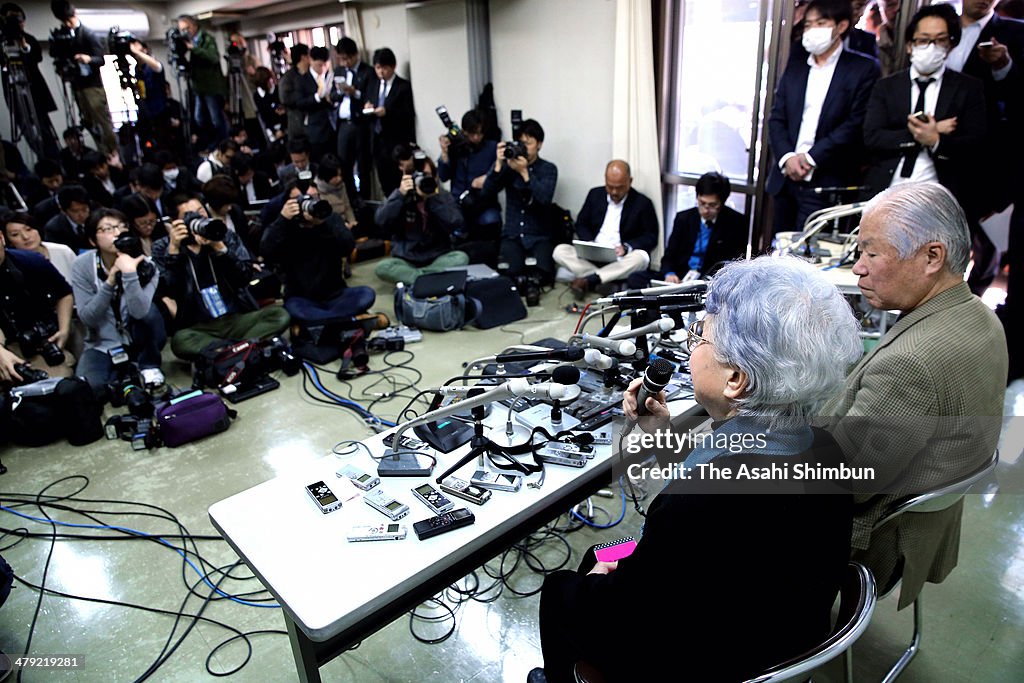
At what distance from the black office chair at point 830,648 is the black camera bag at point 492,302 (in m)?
2.99

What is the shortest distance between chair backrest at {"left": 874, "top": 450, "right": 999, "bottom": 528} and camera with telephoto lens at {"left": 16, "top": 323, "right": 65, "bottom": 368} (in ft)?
11.7

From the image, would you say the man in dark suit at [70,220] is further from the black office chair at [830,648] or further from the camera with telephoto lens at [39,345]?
the black office chair at [830,648]

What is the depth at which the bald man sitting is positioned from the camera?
4.44 metres

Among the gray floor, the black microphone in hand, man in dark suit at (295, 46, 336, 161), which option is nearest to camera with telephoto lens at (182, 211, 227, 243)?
the gray floor

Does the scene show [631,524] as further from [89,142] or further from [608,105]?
[89,142]

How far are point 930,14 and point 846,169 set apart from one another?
79 cm

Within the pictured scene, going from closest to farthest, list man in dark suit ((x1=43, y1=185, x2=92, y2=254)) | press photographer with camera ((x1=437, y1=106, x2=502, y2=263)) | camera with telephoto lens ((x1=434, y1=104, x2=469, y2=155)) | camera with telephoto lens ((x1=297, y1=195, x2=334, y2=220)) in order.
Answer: camera with telephoto lens ((x1=297, y1=195, x2=334, y2=220)) < man in dark suit ((x1=43, y1=185, x2=92, y2=254)) < press photographer with camera ((x1=437, y1=106, x2=502, y2=263)) < camera with telephoto lens ((x1=434, y1=104, x2=469, y2=155))

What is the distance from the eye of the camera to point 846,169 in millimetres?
3482

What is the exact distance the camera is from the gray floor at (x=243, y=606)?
1742 millimetres

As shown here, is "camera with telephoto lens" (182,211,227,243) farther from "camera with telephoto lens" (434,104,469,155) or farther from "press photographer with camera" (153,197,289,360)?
"camera with telephoto lens" (434,104,469,155)

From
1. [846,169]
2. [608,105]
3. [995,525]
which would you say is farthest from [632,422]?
[608,105]

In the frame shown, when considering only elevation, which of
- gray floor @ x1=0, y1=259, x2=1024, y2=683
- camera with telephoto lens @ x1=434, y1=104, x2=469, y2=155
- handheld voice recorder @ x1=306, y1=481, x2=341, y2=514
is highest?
camera with telephoto lens @ x1=434, y1=104, x2=469, y2=155

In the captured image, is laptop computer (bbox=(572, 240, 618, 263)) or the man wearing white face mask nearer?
the man wearing white face mask

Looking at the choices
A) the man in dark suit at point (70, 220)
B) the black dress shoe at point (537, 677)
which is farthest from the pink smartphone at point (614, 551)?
the man in dark suit at point (70, 220)
